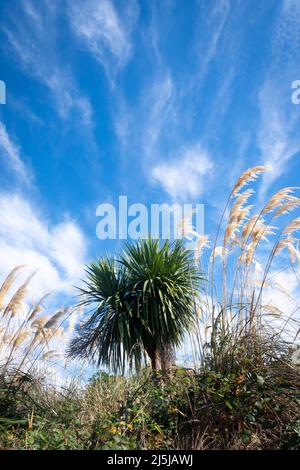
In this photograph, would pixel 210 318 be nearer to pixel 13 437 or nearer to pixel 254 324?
pixel 254 324

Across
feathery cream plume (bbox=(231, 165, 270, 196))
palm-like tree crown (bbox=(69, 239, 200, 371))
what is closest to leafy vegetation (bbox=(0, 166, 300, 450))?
feathery cream plume (bbox=(231, 165, 270, 196))

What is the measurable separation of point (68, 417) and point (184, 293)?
6246 mm

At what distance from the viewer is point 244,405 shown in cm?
351

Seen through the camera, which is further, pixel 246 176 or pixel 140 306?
pixel 140 306

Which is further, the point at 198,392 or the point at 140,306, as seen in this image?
the point at 140,306

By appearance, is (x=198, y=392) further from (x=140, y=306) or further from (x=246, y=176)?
(x=140, y=306)

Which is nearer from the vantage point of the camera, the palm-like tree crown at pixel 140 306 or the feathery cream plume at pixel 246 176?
the feathery cream plume at pixel 246 176

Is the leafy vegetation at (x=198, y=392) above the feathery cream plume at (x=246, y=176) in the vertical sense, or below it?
below

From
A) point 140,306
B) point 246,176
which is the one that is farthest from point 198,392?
point 140,306

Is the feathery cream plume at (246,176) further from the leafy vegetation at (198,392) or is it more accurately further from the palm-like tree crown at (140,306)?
the palm-like tree crown at (140,306)

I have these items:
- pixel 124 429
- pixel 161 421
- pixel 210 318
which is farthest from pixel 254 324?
pixel 124 429

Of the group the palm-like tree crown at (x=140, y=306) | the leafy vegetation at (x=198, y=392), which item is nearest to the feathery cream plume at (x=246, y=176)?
the leafy vegetation at (x=198, y=392)

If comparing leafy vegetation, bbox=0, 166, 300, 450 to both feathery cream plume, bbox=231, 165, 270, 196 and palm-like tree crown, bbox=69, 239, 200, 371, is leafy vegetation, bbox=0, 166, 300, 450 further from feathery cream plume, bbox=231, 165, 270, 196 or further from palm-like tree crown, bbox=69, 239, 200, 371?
palm-like tree crown, bbox=69, 239, 200, 371
